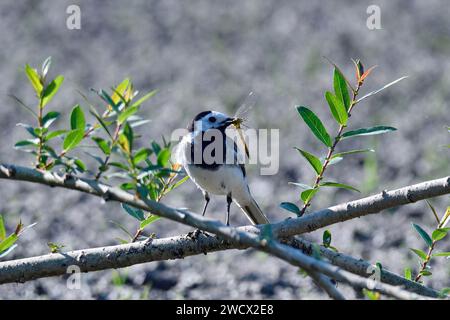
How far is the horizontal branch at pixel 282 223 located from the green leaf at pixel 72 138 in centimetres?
21

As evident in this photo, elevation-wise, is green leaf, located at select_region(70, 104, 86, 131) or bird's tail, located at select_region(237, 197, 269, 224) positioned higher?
green leaf, located at select_region(70, 104, 86, 131)

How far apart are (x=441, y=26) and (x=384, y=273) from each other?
26.0ft

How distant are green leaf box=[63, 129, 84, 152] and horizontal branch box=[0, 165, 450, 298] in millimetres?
207

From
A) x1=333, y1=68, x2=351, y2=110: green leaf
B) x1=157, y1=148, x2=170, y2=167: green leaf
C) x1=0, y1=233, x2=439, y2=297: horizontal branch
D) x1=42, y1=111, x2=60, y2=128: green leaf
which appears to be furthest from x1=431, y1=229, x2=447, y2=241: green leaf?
x1=42, y1=111, x2=60, y2=128: green leaf

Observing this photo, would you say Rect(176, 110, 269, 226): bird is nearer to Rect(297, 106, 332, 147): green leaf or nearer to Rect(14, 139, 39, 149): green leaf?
Rect(297, 106, 332, 147): green leaf

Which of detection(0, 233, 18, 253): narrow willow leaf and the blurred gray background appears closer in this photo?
detection(0, 233, 18, 253): narrow willow leaf

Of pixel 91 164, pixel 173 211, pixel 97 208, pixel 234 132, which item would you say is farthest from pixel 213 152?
pixel 91 164

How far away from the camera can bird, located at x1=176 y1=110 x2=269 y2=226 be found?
421 cm

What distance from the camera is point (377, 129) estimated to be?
2898 millimetres

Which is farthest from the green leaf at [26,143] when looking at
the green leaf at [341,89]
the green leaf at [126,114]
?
the green leaf at [341,89]

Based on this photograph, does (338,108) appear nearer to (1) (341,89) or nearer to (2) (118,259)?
(1) (341,89)

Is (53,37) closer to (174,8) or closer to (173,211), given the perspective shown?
(174,8)
